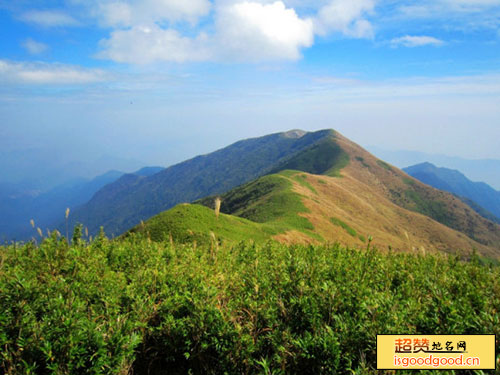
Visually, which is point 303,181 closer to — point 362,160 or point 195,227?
point 195,227

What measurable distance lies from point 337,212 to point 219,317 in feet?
208

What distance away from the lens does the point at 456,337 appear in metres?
4.86

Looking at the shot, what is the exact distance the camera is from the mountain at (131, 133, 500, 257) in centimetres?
3038

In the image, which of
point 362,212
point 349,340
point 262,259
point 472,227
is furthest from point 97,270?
point 472,227

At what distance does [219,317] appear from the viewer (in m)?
5.20

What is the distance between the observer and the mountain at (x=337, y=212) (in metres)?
30.4

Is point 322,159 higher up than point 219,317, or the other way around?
point 322,159

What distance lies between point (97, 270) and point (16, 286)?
210 cm

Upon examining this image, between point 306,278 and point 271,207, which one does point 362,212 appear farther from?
point 306,278

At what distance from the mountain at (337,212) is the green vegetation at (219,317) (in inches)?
66.0

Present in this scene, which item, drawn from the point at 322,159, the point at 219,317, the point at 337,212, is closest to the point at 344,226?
the point at 337,212

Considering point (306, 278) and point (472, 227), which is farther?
point (472, 227)

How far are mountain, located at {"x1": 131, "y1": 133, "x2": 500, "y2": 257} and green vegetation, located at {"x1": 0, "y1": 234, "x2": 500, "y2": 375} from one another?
168 cm

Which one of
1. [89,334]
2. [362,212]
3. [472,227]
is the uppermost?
[89,334]
